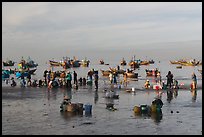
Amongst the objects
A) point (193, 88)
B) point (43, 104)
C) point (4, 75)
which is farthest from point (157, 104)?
point (4, 75)

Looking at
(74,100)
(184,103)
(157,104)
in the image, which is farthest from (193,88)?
(157,104)

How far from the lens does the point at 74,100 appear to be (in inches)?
Answer: 894

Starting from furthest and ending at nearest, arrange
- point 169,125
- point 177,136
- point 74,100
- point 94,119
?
point 74,100
point 94,119
point 169,125
point 177,136

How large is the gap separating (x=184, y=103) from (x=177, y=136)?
892 centimetres

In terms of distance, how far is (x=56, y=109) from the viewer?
18.4 metres

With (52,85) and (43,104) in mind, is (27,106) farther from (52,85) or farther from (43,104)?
(52,85)

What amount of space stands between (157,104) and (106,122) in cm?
334

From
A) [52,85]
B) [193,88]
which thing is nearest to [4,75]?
[52,85]

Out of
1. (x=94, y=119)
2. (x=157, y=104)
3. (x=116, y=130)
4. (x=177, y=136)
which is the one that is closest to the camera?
(x=177, y=136)

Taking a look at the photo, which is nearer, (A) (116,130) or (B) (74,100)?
(A) (116,130)

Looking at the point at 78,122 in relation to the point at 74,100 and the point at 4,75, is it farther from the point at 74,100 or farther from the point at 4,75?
the point at 4,75

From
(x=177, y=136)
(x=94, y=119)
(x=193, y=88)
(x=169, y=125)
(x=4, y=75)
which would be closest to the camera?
(x=177, y=136)

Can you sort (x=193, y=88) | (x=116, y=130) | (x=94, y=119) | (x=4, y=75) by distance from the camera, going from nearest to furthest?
(x=116, y=130) → (x=94, y=119) → (x=193, y=88) → (x=4, y=75)

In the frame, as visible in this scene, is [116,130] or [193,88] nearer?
[116,130]
